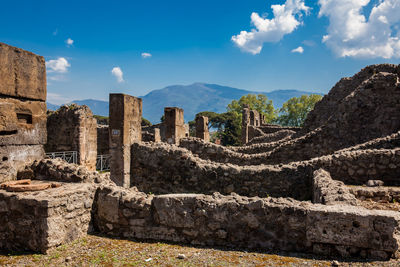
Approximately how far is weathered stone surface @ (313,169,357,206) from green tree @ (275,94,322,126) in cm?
5469

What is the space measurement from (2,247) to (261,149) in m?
9.95

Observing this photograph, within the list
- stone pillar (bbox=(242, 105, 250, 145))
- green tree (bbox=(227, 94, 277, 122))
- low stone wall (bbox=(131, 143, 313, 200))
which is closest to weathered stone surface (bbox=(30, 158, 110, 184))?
low stone wall (bbox=(131, 143, 313, 200))

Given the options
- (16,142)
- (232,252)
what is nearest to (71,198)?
(16,142)

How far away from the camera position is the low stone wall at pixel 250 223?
341cm

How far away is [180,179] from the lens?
7.95 metres

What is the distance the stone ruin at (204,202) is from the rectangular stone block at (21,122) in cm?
20

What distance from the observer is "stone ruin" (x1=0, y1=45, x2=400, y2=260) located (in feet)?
11.6

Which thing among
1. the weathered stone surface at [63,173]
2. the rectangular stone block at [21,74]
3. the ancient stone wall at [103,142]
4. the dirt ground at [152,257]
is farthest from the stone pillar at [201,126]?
the dirt ground at [152,257]

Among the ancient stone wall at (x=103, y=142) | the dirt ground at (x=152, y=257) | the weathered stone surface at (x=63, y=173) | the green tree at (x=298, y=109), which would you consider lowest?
the dirt ground at (x=152, y=257)

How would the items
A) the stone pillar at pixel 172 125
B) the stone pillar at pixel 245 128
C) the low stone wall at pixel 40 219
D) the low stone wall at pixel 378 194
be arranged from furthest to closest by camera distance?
the stone pillar at pixel 245 128, the stone pillar at pixel 172 125, the low stone wall at pixel 378 194, the low stone wall at pixel 40 219

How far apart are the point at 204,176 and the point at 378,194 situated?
12.4 ft

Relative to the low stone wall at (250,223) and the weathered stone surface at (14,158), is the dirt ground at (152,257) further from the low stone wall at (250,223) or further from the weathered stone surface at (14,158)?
the weathered stone surface at (14,158)

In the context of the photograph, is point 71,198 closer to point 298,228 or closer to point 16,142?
point 16,142

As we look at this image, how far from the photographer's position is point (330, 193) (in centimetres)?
479
